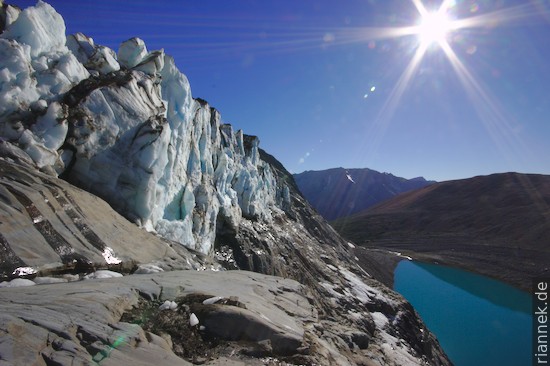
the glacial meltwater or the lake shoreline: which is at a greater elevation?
the lake shoreline

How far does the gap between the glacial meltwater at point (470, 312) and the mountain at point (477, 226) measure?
299 inches

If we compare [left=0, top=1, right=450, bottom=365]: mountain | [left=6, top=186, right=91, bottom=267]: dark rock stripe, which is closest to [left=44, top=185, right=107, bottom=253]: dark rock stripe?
[left=0, top=1, right=450, bottom=365]: mountain

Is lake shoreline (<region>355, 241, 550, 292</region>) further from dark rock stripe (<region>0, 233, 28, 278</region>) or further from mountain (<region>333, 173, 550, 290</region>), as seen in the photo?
dark rock stripe (<region>0, 233, 28, 278</region>)

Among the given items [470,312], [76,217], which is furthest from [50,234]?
[470,312]

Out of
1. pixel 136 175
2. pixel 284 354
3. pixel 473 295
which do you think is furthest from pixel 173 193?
pixel 473 295

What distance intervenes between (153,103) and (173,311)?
583 inches

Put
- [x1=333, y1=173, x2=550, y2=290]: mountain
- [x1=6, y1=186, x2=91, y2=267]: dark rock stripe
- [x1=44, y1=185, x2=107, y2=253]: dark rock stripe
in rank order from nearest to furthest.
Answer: [x1=6, y1=186, x2=91, y2=267]: dark rock stripe < [x1=44, y1=185, x2=107, y2=253]: dark rock stripe < [x1=333, y1=173, x2=550, y2=290]: mountain

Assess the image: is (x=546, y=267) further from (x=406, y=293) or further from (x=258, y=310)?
(x=258, y=310)

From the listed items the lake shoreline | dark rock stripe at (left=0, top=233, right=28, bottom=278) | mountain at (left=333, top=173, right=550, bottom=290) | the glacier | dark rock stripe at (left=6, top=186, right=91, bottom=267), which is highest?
mountain at (left=333, top=173, right=550, bottom=290)

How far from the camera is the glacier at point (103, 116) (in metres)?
13.8

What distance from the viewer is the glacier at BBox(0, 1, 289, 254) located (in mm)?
13797

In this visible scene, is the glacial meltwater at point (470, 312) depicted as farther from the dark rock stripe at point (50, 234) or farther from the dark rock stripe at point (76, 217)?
the dark rock stripe at point (50, 234)

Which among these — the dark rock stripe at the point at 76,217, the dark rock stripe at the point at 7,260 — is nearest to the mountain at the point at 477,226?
the dark rock stripe at the point at 76,217

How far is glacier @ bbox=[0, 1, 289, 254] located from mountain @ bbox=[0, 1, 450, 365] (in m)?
0.07
